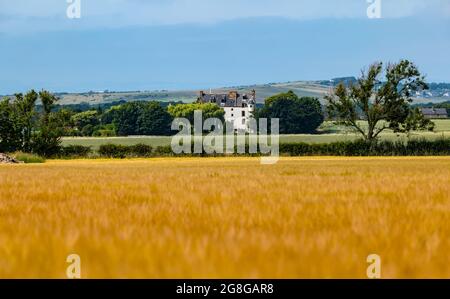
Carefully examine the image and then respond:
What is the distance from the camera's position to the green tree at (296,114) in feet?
545

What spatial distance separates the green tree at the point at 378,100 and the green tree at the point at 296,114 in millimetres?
75371

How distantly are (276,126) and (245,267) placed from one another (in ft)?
532

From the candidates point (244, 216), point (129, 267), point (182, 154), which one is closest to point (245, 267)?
point (129, 267)

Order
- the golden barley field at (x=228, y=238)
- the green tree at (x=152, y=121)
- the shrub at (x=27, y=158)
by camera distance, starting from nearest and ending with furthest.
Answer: the golden barley field at (x=228, y=238)
the shrub at (x=27, y=158)
the green tree at (x=152, y=121)

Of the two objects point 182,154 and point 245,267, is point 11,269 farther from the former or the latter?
→ point 182,154

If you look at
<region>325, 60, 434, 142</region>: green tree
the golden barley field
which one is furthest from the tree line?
the golden barley field

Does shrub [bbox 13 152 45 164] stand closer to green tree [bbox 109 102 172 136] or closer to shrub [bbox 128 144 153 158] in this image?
shrub [bbox 128 144 153 158]

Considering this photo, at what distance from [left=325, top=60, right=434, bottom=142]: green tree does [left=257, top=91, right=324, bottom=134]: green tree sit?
75.4 metres

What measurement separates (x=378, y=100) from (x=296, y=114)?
7825 cm

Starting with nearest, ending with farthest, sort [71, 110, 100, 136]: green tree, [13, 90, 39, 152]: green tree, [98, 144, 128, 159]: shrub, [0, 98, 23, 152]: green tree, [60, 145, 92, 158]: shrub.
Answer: [0, 98, 23, 152]: green tree < [13, 90, 39, 152]: green tree < [60, 145, 92, 158]: shrub < [98, 144, 128, 159]: shrub < [71, 110, 100, 136]: green tree

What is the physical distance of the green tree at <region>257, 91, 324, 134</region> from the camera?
545 ft

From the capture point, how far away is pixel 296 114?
16738 centimetres

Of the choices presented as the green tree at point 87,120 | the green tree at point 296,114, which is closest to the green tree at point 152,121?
the green tree at point 87,120

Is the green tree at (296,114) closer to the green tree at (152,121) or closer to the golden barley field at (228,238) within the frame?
the green tree at (152,121)
